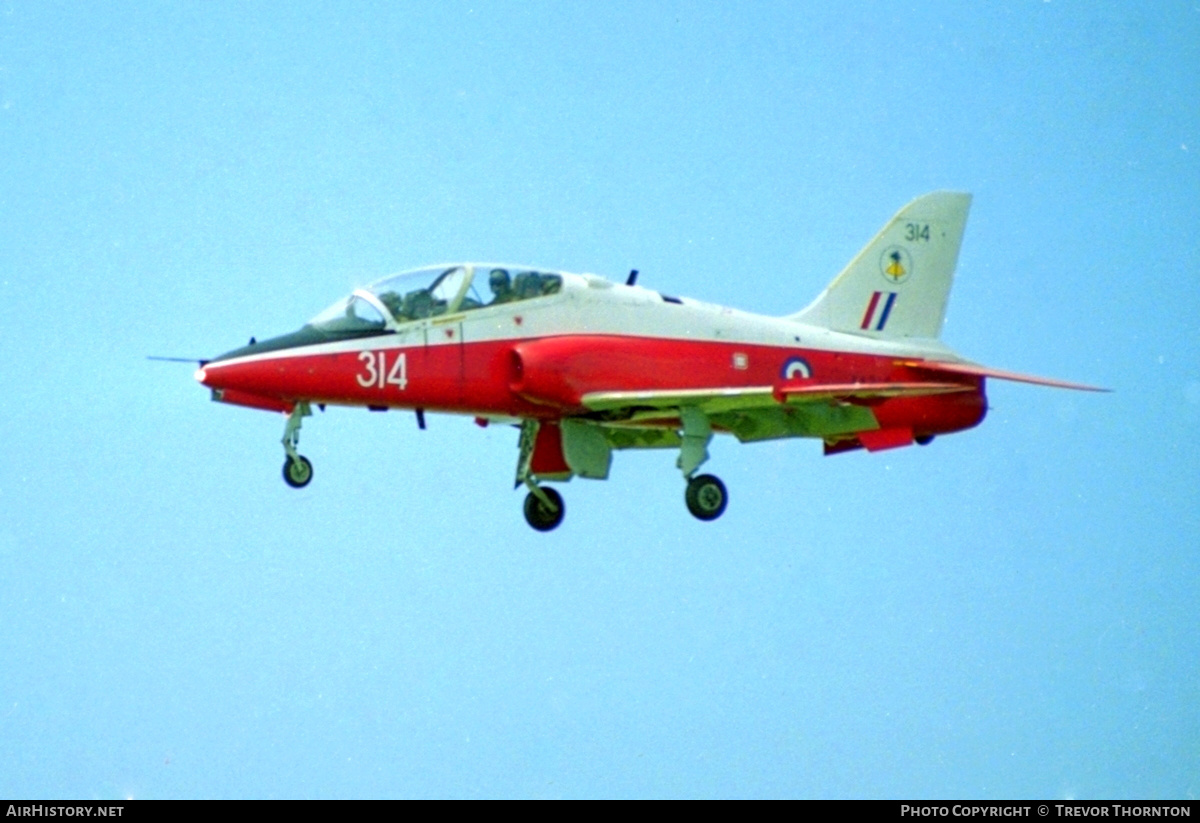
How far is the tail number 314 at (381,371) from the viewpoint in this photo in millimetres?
22719

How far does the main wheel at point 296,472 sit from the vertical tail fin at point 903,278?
680cm

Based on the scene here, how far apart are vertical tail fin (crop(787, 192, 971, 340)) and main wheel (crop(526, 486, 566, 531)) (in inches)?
148

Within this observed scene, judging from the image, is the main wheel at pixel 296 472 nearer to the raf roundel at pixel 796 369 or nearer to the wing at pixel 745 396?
the wing at pixel 745 396

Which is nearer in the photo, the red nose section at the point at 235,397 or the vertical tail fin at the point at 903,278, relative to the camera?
the red nose section at the point at 235,397

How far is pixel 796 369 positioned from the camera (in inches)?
983

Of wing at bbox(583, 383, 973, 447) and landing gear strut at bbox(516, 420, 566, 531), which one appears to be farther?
landing gear strut at bbox(516, 420, 566, 531)

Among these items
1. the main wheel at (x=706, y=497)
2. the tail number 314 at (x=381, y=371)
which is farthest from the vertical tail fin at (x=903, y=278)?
the tail number 314 at (x=381, y=371)

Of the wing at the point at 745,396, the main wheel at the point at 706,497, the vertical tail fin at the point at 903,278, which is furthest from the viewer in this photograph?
the vertical tail fin at the point at 903,278

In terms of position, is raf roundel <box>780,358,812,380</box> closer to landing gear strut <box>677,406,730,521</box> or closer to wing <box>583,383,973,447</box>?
wing <box>583,383,973,447</box>

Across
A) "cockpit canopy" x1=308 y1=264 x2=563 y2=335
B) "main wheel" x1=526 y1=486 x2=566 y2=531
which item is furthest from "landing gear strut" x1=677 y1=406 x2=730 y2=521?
"cockpit canopy" x1=308 y1=264 x2=563 y2=335

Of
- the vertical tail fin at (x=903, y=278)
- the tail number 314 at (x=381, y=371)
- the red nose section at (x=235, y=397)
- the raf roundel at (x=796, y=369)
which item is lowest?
the red nose section at (x=235, y=397)

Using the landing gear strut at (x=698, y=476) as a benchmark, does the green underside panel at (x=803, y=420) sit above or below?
above

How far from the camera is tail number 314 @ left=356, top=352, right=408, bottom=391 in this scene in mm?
22719

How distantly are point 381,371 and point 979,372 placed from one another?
7226mm
